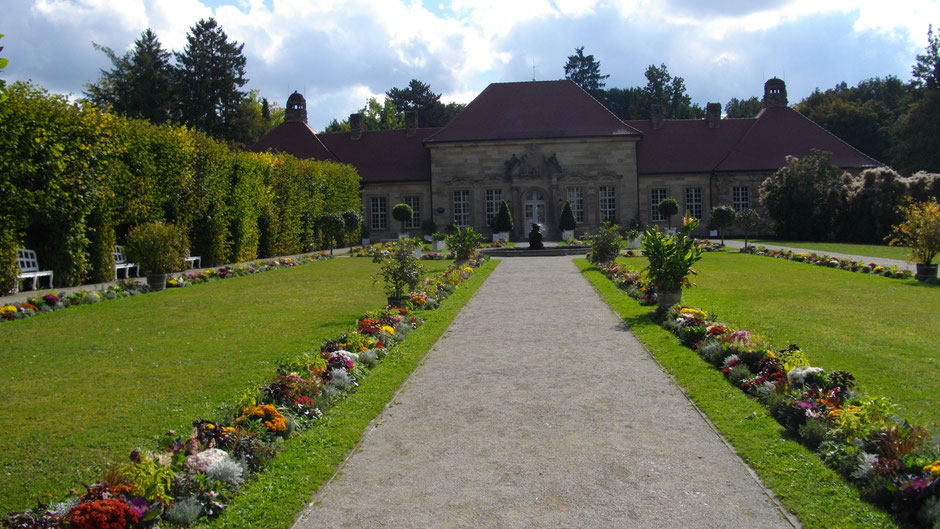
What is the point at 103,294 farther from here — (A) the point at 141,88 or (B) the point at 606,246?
(A) the point at 141,88

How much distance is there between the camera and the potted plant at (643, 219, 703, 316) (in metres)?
13.1

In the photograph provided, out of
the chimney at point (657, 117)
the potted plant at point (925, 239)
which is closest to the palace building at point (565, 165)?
the chimney at point (657, 117)

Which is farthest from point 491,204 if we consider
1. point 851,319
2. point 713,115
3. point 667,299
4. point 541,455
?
point 541,455

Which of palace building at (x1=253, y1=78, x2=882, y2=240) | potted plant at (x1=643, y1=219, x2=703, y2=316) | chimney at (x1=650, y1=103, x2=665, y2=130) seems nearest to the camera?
potted plant at (x1=643, y1=219, x2=703, y2=316)

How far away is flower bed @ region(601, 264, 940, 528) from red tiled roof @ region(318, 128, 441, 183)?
37.4 m

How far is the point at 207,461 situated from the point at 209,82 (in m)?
53.1

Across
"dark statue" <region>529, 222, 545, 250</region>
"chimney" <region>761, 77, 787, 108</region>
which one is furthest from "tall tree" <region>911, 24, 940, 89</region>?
"dark statue" <region>529, 222, 545, 250</region>

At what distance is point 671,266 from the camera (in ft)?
42.9

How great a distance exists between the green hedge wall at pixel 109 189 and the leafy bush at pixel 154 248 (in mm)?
1265

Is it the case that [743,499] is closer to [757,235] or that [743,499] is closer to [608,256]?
[608,256]

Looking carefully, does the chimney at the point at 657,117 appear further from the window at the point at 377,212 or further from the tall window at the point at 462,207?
the window at the point at 377,212

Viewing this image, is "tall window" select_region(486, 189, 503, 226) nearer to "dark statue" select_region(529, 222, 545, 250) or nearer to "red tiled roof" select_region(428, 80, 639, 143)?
"red tiled roof" select_region(428, 80, 639, 143)

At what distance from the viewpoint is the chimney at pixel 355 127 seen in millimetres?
48656

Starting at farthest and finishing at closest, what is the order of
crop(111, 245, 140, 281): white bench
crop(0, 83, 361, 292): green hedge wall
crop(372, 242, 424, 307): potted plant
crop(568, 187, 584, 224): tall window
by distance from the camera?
crop(568, 187, 584, 224): tall window → crop(111, 245, 140, 281): white bench → crop(0, 83, 361, 292): green hedge wall → crop(372, 242, 424, 307): potted plant
